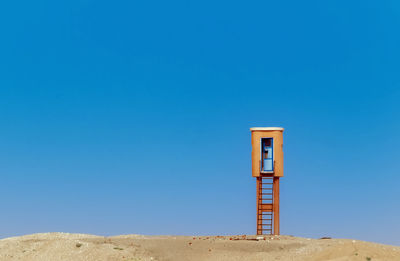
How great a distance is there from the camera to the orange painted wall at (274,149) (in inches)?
1598

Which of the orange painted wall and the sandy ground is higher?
the orange painted wall

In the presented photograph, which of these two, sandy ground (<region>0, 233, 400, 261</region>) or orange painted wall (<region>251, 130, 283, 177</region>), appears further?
orange painted wall (<region>251, 130, 283, 177</region>)

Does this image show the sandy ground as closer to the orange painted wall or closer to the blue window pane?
the orange painted wall

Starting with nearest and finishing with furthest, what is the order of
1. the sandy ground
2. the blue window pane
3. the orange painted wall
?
1. the sandy ground
2. the orange painted wall
3. the blue window pane

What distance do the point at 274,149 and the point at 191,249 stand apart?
1159 cm

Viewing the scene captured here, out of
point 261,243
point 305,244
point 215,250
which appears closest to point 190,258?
point 215,250

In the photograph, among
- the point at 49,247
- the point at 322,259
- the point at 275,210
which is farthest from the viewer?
the point at 275,210

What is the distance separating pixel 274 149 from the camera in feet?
133

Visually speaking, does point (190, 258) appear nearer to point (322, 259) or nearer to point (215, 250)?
point (215, 250)

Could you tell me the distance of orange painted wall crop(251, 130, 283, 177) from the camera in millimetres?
40594

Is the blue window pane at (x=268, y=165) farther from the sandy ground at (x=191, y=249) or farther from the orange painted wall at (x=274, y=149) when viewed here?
the sandy ground at (x=191, y=249)

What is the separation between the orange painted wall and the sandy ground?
20.7ft

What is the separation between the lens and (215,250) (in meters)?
32.6

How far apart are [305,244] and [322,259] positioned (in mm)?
3048
